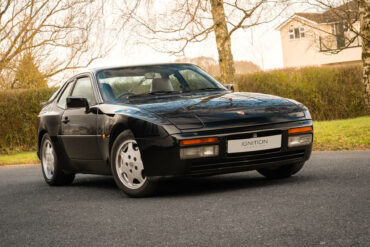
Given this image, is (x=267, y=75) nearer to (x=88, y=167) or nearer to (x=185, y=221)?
(x=88, y=167)

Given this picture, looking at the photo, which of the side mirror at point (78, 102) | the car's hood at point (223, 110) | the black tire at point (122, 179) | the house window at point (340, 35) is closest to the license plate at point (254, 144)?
the car's hood at point (223, 110)

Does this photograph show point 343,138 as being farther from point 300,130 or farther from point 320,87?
point 320,87

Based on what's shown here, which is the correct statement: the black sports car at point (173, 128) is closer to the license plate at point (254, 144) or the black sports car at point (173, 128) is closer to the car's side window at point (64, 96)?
the license plate at point (254, 144)

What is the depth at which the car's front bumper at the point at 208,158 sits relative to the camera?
605 cm

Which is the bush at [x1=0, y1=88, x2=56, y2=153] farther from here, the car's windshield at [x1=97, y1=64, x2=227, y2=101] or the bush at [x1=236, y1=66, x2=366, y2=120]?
the car's windshield at [x1=97, y1=64, x2=227, y2=101]

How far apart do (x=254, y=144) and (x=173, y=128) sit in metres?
0.87

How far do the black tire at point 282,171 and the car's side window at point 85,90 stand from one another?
7.66ft

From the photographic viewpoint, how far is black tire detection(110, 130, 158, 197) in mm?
6391

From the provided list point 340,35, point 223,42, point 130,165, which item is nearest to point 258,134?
point 130,165

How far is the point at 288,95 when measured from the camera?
22.5 metres

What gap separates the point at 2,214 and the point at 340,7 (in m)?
13.6

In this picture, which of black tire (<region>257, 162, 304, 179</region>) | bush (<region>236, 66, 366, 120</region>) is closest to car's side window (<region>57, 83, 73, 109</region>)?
black tire (<region>257, 162, 304, 179</region>)

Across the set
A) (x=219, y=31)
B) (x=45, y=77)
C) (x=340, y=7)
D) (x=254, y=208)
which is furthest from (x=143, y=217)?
(x=45, y=77)

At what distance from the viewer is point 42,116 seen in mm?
9062
